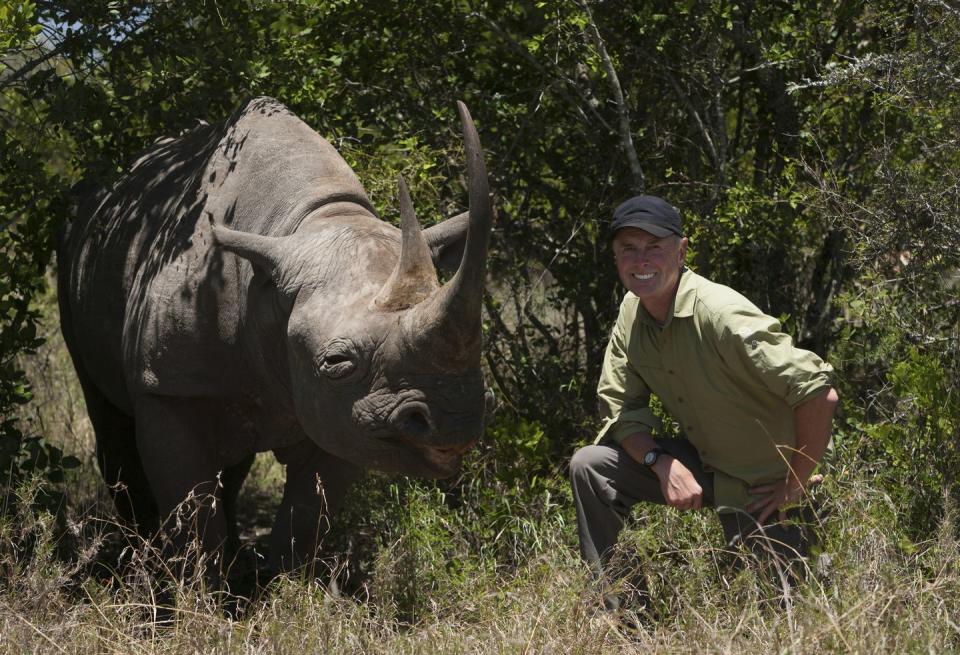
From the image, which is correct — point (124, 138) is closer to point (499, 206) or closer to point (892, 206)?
point (499, 206)

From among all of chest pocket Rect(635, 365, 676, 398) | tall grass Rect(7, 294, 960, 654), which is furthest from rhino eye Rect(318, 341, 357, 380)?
chest pocket Rect(635, 365, 676, 398)

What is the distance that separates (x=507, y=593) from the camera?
15.7ft

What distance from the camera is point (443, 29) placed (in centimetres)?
704

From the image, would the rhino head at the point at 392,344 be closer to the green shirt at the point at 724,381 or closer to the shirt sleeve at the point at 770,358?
the green shirt at the point at 724,381

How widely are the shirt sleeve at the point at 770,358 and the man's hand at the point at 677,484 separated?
0.42 meters

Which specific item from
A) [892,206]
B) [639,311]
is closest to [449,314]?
[639,311]

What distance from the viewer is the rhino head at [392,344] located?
427cm

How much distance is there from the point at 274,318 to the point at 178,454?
2.64 feet

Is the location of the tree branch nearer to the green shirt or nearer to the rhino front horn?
the green shirt

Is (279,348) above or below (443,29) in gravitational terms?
below

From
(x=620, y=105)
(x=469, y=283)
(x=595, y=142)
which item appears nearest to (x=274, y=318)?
(x=469, y=283)

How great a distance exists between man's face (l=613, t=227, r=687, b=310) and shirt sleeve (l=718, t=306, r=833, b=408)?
25cm

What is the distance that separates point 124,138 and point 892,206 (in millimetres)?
3811

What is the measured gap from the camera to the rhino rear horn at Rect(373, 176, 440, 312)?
452cm
